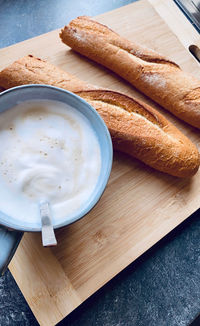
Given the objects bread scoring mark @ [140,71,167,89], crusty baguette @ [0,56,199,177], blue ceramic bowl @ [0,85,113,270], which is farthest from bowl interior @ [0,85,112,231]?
bread scoring mark @ [140,71,167,89]

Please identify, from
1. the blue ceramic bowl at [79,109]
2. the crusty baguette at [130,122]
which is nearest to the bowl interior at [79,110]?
the blue ceramic bowl at [79,109]

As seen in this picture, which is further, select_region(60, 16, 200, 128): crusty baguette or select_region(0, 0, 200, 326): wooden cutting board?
select_region(60, 16, 200, 128): crusty baguette

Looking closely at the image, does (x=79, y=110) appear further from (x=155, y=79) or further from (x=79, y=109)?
(x=155, y=79)

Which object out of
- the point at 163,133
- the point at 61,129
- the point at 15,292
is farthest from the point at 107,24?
the point at 15,292

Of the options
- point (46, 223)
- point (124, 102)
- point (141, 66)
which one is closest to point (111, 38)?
point (141, 66)

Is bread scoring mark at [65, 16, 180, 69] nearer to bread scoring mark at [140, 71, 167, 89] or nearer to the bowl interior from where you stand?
bread scoring mark at [140, 71, 167, 89]
